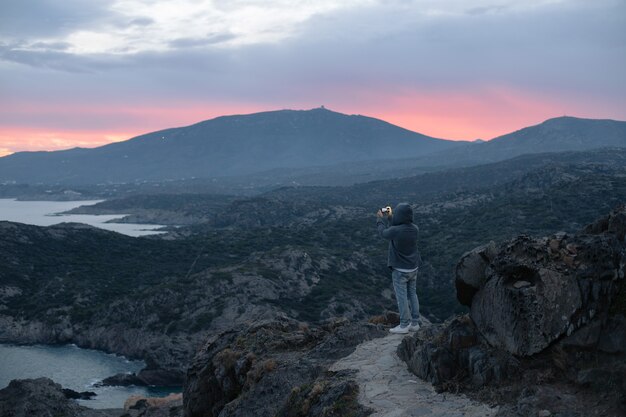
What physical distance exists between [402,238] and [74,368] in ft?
204

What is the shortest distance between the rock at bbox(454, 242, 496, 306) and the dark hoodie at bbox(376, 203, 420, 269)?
7.45ft

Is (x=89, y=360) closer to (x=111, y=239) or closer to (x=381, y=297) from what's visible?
(x=381, y=297)

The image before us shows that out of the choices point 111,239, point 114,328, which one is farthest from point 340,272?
point 111,239

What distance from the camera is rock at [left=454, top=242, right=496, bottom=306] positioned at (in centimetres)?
1414

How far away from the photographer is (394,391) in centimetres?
1346

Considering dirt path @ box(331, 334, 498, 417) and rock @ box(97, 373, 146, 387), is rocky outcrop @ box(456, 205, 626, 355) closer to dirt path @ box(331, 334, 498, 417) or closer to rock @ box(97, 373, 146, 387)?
dirt path @ box(331, 334, 498, 417)

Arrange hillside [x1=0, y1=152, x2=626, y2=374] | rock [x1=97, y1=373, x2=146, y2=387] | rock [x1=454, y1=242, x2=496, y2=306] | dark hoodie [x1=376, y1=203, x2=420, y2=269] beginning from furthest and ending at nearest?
hillside [x1=0, y1=152, x2=626, y2=374] < rock [x1=97, y1=373, x2=146, y2=387] < dark hoodie [x1=376, y1=203, x2=420, y2=269] < rock [x1=454, y1=242, x2=496, y2=306]

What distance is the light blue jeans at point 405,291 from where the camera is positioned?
1680 cm

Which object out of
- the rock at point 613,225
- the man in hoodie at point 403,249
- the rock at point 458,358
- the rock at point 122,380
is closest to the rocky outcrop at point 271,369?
the rock at point 458,358

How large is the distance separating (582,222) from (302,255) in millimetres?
38333

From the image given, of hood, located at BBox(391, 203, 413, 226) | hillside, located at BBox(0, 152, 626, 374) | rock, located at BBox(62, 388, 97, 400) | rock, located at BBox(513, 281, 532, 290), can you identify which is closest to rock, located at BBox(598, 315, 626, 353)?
rock, located at BBox(513, 281, 532, 290)

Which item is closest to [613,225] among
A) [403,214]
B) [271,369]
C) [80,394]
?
[403,214]

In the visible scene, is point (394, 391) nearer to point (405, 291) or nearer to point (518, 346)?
point (518, 346)

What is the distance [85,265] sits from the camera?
337 ft
